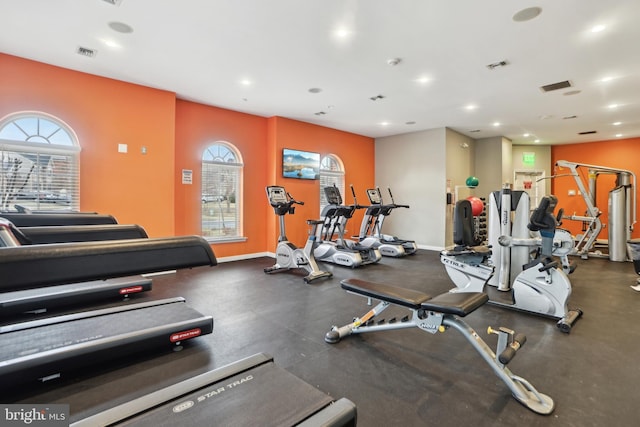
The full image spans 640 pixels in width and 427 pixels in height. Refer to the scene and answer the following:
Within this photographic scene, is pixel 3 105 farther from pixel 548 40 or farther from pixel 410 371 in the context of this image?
pixel 548 40

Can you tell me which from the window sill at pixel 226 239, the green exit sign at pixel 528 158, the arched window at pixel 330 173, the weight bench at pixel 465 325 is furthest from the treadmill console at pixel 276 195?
the green exit sign at pixel 528 158

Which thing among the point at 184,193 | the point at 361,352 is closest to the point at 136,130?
the point at 184,193

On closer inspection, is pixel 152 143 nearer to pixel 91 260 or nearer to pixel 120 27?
pixel 120 27

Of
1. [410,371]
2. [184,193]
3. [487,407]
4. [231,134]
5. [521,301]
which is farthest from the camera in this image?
[231,134]

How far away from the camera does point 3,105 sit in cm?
390

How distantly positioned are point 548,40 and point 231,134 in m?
5.14

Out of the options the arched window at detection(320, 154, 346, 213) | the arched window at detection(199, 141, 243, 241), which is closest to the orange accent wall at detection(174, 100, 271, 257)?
the arched window at detection(199, 141, 243, 241)

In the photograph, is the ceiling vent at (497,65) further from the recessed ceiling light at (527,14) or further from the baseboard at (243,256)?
the baseboard at (243,256)

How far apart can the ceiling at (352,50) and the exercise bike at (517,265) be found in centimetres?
178

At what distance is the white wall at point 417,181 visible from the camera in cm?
766

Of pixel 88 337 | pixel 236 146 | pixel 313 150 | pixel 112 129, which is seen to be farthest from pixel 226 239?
pixel 88 337

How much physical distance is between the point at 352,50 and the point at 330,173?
14.2ft

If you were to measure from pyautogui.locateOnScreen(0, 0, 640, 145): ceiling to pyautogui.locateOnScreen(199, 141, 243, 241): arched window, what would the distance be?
96 cm

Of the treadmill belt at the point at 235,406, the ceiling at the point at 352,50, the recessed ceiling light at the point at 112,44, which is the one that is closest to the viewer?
the treadmill belt at the point at 235,406
